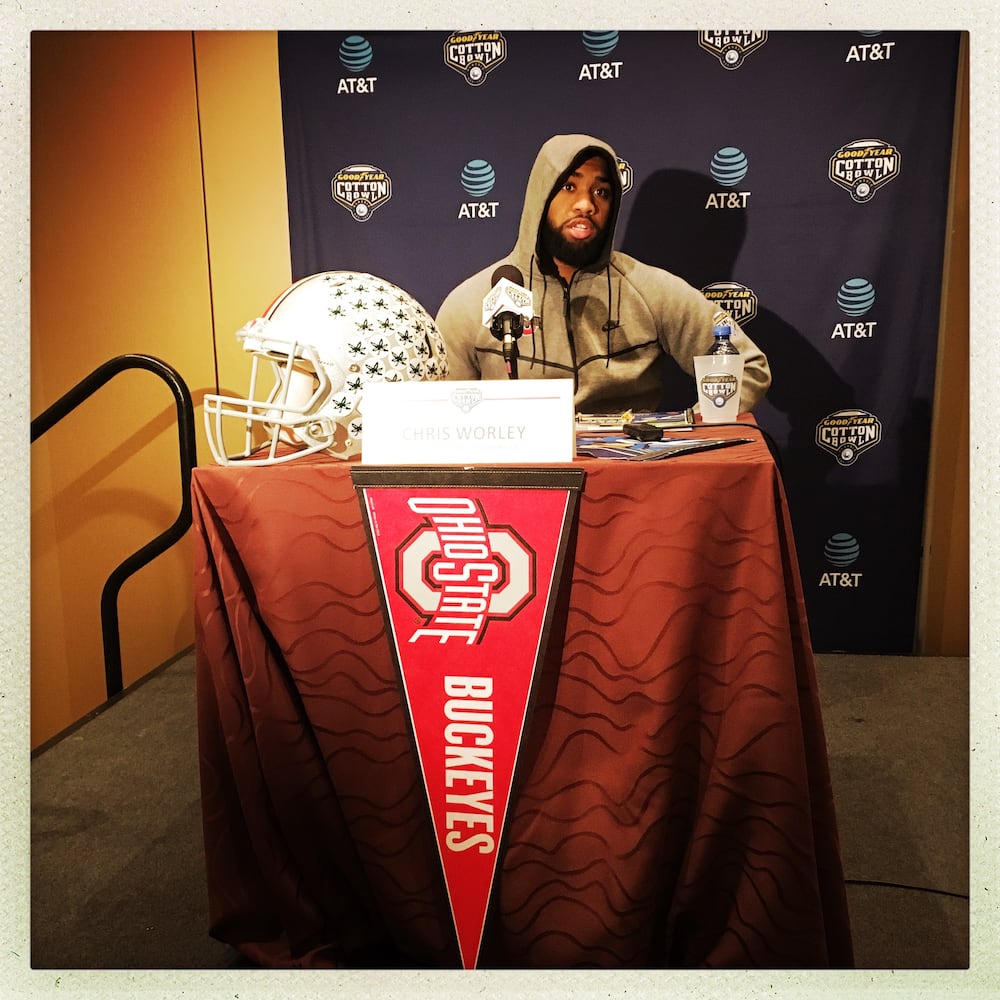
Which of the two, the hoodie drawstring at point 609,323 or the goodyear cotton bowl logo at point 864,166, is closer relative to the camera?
the goodyear cotton bowl logo at point 864,166

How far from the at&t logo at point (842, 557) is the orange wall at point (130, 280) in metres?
1.98

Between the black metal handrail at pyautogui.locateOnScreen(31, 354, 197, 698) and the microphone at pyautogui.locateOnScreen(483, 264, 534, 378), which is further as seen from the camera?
the black metal handrail at pyautogui.locateOnScreen(31, 354, 197, 698)

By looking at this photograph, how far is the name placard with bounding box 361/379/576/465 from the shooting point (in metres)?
1.08

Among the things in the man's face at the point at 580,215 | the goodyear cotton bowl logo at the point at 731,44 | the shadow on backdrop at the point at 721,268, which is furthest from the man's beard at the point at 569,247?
the goodyear cotton bowl logo at the point at 731,44

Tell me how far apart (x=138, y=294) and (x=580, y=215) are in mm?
1352

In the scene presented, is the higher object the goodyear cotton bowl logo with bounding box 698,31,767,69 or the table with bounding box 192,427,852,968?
the goodyear cotton bowl logo with bounding box 698,31,767,69

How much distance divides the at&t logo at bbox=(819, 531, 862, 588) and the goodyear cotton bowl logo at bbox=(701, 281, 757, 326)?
0.77 m

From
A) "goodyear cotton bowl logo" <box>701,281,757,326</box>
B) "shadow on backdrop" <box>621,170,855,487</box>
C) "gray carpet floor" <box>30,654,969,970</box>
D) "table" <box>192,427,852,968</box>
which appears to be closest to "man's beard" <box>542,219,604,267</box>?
"shadow on backdrop" <box>621,170,855,487</box>

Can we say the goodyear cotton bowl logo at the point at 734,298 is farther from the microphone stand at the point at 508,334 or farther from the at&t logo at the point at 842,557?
the microphone stand at the point at 508,334

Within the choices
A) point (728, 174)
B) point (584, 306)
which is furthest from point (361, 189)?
point (728, 174)

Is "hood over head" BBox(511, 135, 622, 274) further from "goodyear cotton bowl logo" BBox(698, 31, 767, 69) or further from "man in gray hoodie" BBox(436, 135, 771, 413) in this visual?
"goodyear cotton bowl logo" BBox(698, 31, 767, 69)

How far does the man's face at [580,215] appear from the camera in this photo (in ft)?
7.54
